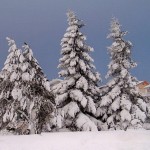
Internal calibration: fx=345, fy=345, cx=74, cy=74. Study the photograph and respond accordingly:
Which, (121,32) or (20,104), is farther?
(121,32)

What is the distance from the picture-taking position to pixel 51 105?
2573 cm

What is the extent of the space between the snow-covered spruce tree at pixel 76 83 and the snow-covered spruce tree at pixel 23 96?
4.05 metres

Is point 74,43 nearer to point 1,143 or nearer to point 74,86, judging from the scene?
point 74,86

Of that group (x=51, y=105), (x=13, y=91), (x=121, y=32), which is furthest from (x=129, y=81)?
(x=13, y=91)

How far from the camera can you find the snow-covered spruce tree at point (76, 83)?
30406 millimetres

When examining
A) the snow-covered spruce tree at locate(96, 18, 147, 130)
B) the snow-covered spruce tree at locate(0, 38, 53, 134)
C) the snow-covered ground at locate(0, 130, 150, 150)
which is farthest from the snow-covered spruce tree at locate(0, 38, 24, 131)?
the snow-covered spruce tree at locate(96, 18, 147, 130)

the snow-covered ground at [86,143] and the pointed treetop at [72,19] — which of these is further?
the pointed treetop at [72,19]

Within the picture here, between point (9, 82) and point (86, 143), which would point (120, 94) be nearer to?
point (9, 82)

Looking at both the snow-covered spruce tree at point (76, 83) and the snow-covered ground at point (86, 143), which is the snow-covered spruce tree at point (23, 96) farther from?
the snow-covered ground at point (86, 143)

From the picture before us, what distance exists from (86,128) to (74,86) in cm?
435

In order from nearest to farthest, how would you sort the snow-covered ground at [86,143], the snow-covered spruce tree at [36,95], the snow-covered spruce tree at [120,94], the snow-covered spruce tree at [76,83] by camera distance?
1. the snow-covered ground at [86,143]
2. the snow-covered spruce tree at [36,95]
3. the snow-covered spruce tree at [76,83]
4. the snow-covered spruce tree at [120,94]

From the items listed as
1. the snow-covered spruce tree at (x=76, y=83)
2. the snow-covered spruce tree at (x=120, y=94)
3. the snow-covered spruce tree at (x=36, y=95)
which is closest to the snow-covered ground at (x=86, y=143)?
A: the snow-covered spruce tree at (x=36, y=95)

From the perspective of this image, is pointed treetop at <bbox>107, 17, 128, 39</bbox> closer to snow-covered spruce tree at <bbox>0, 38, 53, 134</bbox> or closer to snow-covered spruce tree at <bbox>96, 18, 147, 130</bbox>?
snow-covered spruce tree at <bbox>96, 18, 147, 130</bbox>

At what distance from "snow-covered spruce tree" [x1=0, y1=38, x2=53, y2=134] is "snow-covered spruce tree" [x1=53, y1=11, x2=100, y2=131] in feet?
13.3
